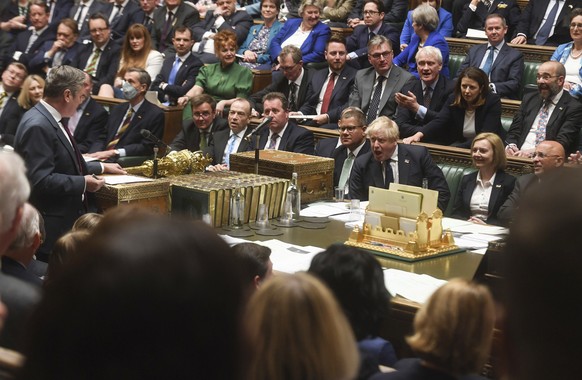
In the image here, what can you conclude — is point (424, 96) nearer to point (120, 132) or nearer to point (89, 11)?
point (120, 132)

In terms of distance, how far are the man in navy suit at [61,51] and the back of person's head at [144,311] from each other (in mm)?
9811

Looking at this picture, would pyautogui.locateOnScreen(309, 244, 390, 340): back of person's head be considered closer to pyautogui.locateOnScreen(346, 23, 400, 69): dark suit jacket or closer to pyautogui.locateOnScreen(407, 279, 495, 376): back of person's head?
pyautogui.locateOnScreen(407, 279, 495, 376): back of person's head

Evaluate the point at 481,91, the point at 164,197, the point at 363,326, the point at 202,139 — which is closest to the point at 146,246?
the point at 363,326

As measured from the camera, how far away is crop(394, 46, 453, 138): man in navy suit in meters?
7.51

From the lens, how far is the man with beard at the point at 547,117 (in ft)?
22.9

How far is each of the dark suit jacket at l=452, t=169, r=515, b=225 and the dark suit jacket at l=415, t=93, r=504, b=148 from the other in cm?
111

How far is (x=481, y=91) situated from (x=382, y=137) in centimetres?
143

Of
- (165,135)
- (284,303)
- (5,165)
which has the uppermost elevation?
(5,165)

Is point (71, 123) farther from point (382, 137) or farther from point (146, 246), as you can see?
point (146, 246)

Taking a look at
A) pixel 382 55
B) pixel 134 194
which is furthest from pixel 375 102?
pixel 134 194

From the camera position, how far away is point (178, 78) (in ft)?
31.0

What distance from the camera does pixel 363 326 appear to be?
113 inches

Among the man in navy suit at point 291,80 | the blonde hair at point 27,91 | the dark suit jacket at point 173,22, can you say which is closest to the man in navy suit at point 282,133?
the man in navy suit at point 291,80

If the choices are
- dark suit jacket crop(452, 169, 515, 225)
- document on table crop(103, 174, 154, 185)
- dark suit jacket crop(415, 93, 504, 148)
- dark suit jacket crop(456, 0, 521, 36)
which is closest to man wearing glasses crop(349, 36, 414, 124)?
dark suit jacket crop(415, 93, 504, 148)
